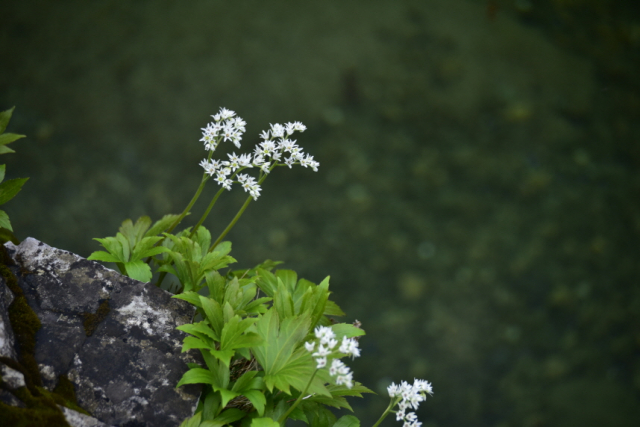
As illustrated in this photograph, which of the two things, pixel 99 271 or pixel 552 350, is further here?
pixel 552 350

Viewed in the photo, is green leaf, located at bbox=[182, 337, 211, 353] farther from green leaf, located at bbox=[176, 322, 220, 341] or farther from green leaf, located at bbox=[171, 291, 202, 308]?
green leaf, located at bbox=[171, 291, 202, 308]

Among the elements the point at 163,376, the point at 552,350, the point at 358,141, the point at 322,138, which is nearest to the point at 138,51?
the point at 322,138

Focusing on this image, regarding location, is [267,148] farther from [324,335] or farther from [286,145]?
[324,335]

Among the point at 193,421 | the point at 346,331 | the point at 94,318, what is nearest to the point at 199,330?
the point at 193,421

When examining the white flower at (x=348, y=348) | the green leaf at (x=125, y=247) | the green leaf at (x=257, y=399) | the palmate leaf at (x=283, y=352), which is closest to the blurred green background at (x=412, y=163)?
the green leaf at (x=125, y=247)

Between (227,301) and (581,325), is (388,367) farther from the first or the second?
(227,301)

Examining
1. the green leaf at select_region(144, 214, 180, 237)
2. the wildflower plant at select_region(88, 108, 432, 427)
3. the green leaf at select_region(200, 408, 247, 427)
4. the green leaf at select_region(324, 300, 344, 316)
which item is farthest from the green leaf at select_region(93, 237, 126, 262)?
the green leaf at select_region(324, 300, 344, 316)

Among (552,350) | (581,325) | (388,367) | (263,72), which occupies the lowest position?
(388,367)
